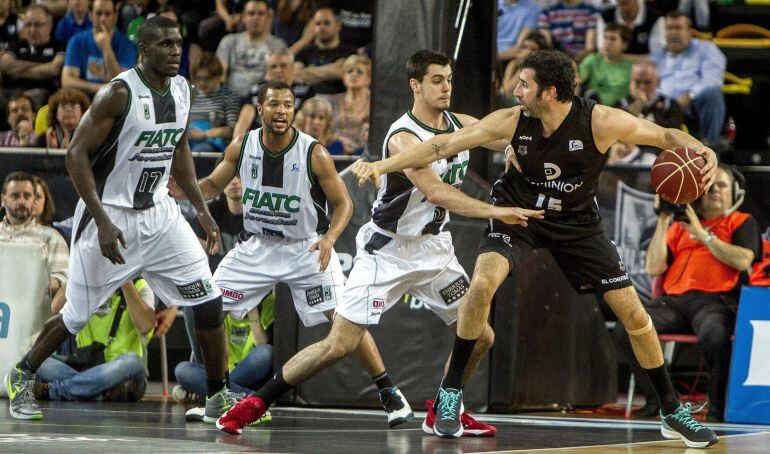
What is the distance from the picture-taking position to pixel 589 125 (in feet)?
22.1

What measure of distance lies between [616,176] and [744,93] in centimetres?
342

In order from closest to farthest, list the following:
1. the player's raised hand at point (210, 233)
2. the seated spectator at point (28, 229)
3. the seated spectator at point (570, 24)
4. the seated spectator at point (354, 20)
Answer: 1. the player's raised hand at point (210, 233)
2. the seated spectator at point (28, 229)
3. the seated spectator at point (570, 24)
4. the seated spectator at point (354, 20)

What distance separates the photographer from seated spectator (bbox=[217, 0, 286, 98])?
12812mm

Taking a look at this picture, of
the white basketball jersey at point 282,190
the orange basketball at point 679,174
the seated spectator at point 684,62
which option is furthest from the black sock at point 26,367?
the seated spectator at point 684,62

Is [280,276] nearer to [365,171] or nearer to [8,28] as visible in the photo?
[365,171]

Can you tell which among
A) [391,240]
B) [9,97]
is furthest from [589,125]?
[9,97]

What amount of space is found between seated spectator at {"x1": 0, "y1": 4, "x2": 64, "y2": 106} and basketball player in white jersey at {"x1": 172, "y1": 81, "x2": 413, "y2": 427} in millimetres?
5900

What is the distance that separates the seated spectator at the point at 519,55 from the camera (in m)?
12.1

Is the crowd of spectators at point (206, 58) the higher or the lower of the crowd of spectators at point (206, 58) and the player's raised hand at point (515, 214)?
the higher

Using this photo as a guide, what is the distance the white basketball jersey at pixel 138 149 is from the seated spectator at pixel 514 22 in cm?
616

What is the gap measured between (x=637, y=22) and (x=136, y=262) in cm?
719

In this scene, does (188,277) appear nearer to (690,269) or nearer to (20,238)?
(20,238)

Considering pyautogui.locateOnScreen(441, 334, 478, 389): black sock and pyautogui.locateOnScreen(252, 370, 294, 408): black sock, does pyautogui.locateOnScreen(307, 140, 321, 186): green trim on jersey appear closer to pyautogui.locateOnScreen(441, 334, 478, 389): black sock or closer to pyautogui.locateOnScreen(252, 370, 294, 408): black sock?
pyautogui.locateOnScreen(252, 370, 294, 408): black sock

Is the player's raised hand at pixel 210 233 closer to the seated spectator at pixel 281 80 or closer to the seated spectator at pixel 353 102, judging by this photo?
the seated spectator at pixel 353 102
